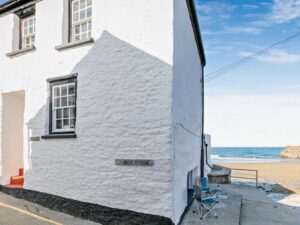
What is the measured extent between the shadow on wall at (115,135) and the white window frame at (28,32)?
3.07m

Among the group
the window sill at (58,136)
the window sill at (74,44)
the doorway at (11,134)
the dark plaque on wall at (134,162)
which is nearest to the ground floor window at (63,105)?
the window sill at (58,136)

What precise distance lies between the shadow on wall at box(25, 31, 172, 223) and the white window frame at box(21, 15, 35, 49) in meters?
3.07

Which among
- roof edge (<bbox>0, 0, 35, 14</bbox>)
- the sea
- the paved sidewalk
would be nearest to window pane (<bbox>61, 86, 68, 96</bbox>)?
the paved sidewalk

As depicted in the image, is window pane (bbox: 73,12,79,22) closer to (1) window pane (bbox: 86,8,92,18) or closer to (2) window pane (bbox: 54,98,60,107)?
(1) window pane (bbox: 86,8,92,18)

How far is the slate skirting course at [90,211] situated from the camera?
606 cm

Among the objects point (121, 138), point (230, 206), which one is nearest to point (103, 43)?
point (121, 138)

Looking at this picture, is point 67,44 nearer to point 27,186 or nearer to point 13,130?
A: point 13,130

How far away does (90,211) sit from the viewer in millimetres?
7004

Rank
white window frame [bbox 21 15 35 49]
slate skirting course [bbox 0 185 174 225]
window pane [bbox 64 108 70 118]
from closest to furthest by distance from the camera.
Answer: slate skirting course [bbox 0 185 174 225], window pane [bbox 64 108 70 118], white window frame [bbox 21 15 35 49]

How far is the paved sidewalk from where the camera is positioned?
6.55 meters

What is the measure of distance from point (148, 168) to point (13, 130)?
6.26 m

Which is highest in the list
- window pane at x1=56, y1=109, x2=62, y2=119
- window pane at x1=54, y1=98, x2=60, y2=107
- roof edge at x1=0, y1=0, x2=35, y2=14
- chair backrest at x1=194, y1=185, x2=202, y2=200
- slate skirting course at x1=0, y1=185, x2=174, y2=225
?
roof edge at x1=0, y1=0, x2=35, y2=14

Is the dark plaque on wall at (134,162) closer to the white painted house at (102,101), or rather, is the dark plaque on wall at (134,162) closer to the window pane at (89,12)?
the white painted house at (102,101)

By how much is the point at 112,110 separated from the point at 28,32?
5.36 meters
